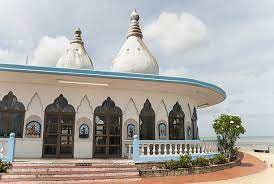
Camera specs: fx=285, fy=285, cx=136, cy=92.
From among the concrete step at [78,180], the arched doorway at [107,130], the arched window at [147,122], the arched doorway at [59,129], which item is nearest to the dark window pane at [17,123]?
the arched doorway at [59,129]

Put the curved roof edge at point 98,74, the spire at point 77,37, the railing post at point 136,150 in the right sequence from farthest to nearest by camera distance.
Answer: the spire at point 77,37
the railing post at point 136,150
the curved roof edge at point 98,74

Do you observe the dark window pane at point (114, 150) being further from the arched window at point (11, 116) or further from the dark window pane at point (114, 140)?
the arched window at point (11, 116)

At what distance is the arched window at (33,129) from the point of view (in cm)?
1216

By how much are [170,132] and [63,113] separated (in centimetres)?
519

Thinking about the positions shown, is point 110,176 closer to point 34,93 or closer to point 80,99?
point 80,99

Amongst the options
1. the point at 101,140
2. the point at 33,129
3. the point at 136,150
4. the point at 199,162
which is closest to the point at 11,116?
the point at 33,129

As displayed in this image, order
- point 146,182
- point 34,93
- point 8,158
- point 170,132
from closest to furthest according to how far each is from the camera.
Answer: point 146,182 → point 8,158 → point 34,93 → point 170,132

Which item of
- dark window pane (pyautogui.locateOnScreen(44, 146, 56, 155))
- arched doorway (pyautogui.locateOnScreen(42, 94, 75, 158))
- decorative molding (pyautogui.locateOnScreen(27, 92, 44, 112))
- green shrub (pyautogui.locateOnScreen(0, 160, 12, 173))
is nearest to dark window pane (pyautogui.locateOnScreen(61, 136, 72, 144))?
arched doorway (pyautogui.locateOnScreen(42, 94, 75, 158))

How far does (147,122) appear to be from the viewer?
13547 mm

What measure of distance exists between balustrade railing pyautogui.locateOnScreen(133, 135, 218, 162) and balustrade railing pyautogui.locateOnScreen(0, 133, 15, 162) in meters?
4.39

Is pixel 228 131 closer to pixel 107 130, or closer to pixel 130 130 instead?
pixel 130 130

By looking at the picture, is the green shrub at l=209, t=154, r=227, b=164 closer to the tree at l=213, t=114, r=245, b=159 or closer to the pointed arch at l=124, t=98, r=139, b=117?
the tree at l=213, t=114, r=245, b=159

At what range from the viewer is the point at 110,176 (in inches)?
380

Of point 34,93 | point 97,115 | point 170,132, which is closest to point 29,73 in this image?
point 34,93
